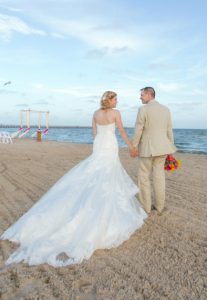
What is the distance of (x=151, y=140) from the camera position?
627 centimetres

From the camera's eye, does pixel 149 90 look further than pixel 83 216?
Yes

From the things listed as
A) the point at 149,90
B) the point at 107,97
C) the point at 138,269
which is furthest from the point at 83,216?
the point at 149,90

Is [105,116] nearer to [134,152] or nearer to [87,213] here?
[134,152]

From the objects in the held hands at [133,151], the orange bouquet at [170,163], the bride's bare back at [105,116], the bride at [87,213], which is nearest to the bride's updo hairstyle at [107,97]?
the bride at [87,213]

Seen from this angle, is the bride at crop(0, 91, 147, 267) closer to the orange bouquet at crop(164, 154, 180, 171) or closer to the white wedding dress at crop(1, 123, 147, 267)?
the white wedding dress at crop(1, 123, 147, 267)

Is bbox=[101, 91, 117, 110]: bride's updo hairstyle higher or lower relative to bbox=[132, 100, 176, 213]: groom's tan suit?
higher

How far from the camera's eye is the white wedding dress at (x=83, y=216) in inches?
177

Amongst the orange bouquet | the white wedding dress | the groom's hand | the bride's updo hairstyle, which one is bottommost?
the white wedding dress

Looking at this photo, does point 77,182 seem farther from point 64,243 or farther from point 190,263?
point 190,263

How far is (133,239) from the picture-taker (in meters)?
5.20

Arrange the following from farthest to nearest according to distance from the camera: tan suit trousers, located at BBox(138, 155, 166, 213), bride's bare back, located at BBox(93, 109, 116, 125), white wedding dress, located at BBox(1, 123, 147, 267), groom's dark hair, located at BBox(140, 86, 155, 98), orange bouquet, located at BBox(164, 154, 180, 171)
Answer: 1. orange bouquet, located at BBox(164, 154, 180, 171)
2. tan suit trousers, located at BBox(138, 155, 166, 213)
3. groom's dark hair, located at BBox(140, 86, 155, 98)
4. bride's bare back, located at BBox(93, 109, 116, 125)
5. white wedding dress, located at BBox(1, 123, 147, 267)

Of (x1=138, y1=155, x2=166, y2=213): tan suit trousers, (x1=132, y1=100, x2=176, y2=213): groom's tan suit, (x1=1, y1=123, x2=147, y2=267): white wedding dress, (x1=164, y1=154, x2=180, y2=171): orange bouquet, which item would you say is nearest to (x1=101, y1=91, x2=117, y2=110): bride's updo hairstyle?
(x1=1, y1=123, x2=147, y2=267): white wedding dress

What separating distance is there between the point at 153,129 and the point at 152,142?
0.21 m

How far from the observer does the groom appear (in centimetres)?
625
